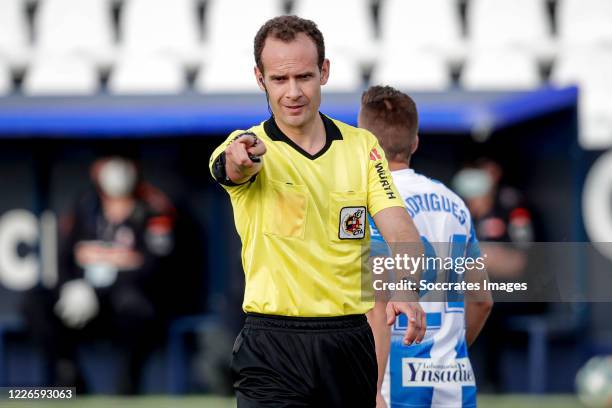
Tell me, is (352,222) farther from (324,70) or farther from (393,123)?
(393,123)

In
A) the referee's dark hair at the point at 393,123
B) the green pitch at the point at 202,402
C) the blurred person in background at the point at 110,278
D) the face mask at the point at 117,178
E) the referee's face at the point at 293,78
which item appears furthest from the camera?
the face mask at the point at 117,178

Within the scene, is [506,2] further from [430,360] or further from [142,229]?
[430,360]

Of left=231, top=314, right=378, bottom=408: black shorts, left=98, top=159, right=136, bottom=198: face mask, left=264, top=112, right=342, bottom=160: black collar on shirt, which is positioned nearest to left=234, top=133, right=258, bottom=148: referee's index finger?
left=264, top=112, right=342, bottom=160: black collar on shirt

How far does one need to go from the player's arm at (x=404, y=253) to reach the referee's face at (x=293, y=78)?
391 mm

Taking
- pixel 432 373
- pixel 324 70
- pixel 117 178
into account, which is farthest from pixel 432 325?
pixel 117 178

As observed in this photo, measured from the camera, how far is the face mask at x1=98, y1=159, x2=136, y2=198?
1052 cm

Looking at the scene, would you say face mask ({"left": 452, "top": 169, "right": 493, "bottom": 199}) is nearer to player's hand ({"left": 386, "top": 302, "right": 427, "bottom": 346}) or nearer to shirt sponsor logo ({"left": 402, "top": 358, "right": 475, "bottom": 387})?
shirt sponsor logo ({"left": 402, "top": 358, "right": 475, "bottom": 387})

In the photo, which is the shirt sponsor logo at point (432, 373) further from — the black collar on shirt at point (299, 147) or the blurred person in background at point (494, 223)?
the blurred person in background at point (494, 223)

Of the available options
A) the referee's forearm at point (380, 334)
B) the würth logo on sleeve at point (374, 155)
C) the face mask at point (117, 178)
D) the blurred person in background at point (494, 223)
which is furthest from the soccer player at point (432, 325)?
the face mask at point (117, 178)

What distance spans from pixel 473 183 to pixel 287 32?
268 inches

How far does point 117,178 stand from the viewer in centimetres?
1055

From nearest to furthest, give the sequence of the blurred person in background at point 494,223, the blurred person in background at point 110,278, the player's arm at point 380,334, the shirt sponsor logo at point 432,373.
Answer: the player's arm at point 380,334
the shirt sponsor logo at point 432,373
the blurred person in background at point 494,223
the blurred person in background at point 110,278

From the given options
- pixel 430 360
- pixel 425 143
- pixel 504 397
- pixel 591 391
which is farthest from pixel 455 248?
pixel 425 143

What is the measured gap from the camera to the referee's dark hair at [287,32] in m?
4.00
